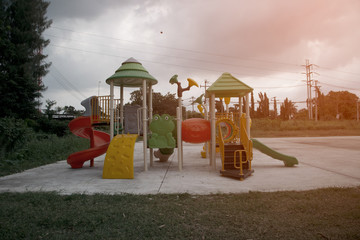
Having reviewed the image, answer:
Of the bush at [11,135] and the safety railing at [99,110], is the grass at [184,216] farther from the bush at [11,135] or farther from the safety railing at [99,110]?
the bush at [11,135]

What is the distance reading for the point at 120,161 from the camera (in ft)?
21.7

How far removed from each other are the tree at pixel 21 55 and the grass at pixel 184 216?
53.4 ft

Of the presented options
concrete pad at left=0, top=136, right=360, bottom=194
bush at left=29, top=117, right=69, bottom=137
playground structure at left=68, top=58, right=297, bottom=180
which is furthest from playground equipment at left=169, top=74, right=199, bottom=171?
bush at left=29, top=117, right=69, bottom=137

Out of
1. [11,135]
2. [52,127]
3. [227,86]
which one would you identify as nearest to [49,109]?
[52,127]

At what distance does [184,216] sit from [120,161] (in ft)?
11.8

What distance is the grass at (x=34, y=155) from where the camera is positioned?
8.21 meters

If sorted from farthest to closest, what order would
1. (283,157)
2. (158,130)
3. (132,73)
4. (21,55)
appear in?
1. (21,55)
2. (283,157)
3. (158,130)
4. (132,73)

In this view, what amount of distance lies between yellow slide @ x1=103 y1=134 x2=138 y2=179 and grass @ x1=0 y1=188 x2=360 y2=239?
1.96 metres

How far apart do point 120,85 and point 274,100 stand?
51.1m

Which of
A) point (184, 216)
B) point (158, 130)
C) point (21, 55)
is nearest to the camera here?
point (184, 216)

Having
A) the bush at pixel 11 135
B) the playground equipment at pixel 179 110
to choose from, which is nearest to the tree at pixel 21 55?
the bush at pixel 11 135

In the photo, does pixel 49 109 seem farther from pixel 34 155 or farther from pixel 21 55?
pixel 34 155

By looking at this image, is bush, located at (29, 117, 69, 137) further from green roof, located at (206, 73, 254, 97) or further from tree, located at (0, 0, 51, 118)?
green roof, located at (206, 73, 254, 97)

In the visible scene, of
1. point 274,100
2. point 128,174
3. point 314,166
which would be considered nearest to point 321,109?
point 274,100
